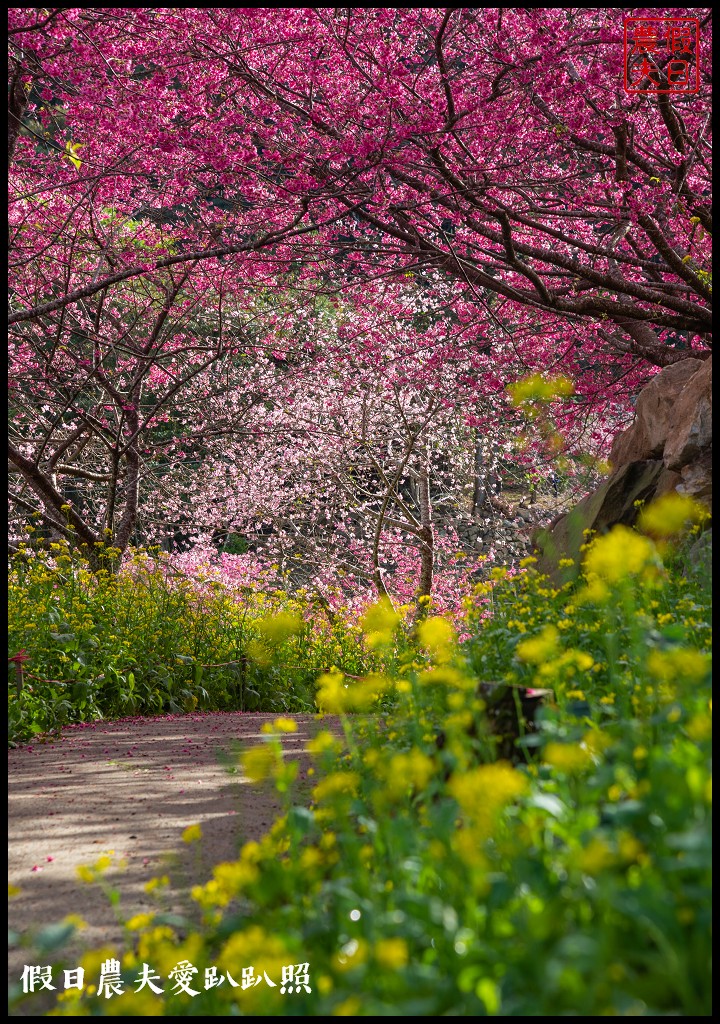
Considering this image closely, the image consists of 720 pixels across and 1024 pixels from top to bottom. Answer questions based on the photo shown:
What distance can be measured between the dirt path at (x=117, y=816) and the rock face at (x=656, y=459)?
2502mm

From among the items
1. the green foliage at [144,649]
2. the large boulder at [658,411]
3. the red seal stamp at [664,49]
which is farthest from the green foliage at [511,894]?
the red seal stamp at [664,49]

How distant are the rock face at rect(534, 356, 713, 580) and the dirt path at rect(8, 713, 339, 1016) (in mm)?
2502

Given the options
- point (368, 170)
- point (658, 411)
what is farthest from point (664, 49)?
point (658, 411)

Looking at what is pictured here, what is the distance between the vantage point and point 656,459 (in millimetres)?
5508

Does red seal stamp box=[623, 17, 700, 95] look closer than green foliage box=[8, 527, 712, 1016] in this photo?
No

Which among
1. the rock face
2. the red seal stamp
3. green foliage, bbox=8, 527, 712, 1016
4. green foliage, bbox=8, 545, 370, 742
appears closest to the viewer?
green foliage, bbox=8, 527, 712, 1016

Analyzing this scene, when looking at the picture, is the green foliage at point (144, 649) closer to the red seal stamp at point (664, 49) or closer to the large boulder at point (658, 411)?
the large boulder at point (658, 411)

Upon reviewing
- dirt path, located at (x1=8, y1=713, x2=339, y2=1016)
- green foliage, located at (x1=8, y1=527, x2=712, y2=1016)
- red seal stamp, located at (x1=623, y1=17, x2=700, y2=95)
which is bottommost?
dirt path, located at (x1=8, y1=713, x2=339, y2=1016)

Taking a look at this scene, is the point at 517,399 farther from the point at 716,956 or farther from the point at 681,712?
the point at 716,956

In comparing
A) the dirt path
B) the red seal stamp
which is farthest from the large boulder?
the dirt path

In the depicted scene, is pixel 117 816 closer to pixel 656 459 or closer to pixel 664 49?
pixel 656 459

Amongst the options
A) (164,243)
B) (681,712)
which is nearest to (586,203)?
(164,243)

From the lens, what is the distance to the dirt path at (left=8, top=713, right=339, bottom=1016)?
2.52 m

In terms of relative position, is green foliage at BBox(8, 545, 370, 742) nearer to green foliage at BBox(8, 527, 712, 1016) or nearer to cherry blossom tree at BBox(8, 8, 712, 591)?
cherry blossom tree at BBox(8, 8, 712, 591)
